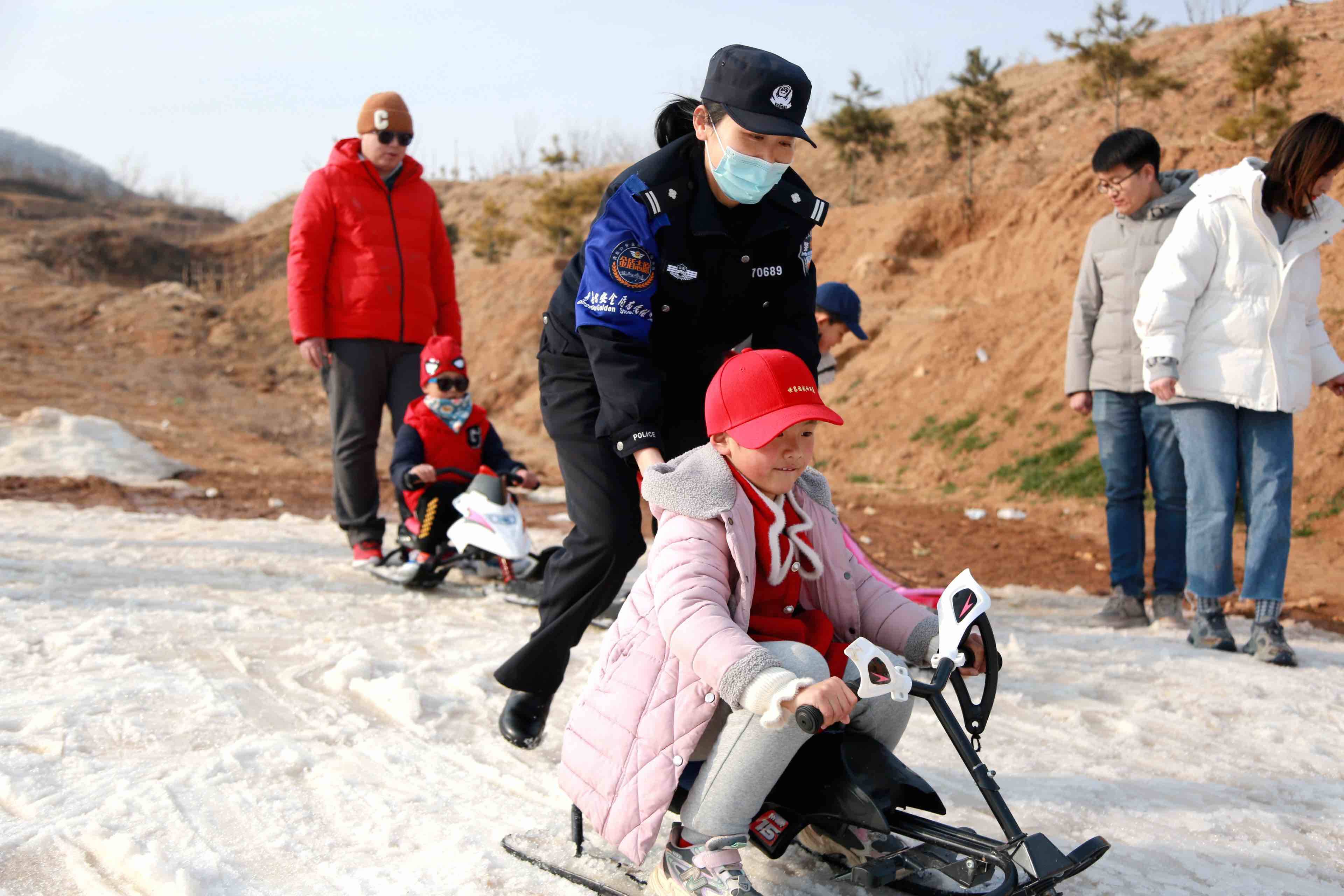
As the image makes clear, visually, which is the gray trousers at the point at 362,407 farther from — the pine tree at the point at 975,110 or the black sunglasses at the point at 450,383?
the pine tree at the point at 975,110

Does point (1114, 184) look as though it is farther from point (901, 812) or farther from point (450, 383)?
point (901, 812)

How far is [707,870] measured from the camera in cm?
226

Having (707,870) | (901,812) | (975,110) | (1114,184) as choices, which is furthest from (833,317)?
(975,110)

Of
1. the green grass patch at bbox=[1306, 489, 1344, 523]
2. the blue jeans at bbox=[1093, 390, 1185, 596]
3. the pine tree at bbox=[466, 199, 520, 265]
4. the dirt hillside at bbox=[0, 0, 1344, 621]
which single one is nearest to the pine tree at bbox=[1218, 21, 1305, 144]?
the dirt hillside at bbox=[0, 0, 1344, 621]

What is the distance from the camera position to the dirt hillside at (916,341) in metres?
8.59

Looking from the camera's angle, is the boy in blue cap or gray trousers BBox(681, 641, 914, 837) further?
the boy in blue cap

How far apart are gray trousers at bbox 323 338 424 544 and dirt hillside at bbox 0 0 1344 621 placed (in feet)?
11.2

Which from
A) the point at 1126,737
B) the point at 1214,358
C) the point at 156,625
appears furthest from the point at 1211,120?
the point at 156,625

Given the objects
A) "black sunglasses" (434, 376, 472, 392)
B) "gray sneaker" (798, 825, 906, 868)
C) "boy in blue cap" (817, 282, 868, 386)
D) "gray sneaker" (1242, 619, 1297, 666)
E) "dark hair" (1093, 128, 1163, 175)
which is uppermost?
"dark hair" (1093, 128, 1163, 175)

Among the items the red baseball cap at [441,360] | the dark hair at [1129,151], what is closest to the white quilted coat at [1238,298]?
the dark hair at [1129,151]

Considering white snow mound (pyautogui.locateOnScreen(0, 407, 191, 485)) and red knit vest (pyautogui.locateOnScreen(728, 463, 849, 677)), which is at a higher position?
red knit vest (pyautogui.locateOnScreen(728, 463, 849, 677))

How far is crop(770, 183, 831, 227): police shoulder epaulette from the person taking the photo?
3014mm

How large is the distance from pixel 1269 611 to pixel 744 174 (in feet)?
10.4

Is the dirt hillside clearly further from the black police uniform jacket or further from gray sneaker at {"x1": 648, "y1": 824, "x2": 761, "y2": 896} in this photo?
gray sneaker at {"x1": 648, "y1": 824, "x2": 761, "y2": 896}
